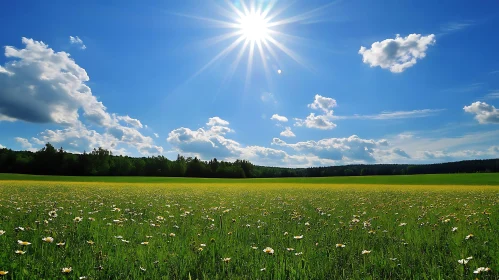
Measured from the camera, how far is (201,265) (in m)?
4.35

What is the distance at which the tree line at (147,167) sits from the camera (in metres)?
115

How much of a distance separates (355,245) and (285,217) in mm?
4092

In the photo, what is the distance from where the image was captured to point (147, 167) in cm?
13625

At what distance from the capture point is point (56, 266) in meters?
4.14

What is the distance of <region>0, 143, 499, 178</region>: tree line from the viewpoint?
376 ft

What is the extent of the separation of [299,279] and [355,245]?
2.16 meters

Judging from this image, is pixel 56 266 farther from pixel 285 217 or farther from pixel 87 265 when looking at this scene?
pixel 285 217

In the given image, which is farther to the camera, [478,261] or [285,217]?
[285,217]

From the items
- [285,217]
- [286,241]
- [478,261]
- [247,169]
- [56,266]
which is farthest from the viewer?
[247,169]

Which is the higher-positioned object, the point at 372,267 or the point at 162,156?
the point at 162,156

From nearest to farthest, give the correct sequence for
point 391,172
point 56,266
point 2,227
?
point 56,266 < point 2,227 < point 391,172

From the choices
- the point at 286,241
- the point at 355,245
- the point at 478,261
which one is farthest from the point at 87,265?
the point at 478,261

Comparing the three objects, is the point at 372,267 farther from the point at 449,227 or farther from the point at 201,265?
the point at 449,227

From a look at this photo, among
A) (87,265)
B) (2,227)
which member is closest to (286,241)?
(87,265)
